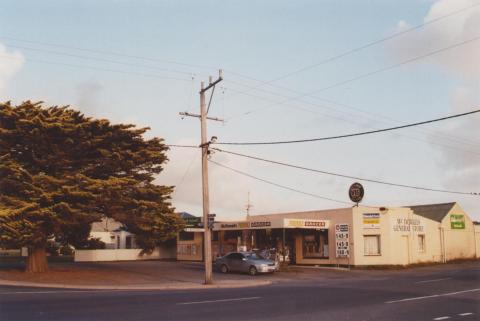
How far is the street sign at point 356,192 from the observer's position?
40188 millimetres

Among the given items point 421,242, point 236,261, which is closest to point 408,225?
point 421,242

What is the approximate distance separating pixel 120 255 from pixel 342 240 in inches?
950

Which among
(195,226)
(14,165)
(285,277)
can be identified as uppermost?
(14,165)

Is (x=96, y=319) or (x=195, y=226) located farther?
(x=195, y=226)

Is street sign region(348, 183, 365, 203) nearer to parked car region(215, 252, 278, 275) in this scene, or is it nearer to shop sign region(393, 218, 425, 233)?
shop sign region(393, 218, 425, 233)

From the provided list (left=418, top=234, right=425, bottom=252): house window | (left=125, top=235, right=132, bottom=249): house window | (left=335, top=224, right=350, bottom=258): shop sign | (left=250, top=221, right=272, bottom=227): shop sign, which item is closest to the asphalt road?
(left=335, top=224, right=350, bottom=258): shop sign

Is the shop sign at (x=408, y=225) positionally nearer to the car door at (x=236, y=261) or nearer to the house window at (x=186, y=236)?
the car door at (x=236, y=261)

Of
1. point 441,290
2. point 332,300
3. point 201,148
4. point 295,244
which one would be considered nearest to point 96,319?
point 332,300

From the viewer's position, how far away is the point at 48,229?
2797 cm

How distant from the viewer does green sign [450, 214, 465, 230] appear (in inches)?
1900

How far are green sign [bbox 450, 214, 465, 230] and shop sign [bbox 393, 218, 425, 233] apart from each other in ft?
22.3

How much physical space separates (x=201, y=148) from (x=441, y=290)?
43.9 ft

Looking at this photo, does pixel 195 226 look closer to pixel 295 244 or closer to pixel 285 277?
pixel 295 244

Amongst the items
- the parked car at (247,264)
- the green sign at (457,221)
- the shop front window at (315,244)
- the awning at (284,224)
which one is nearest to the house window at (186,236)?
the awning at (284,224)
